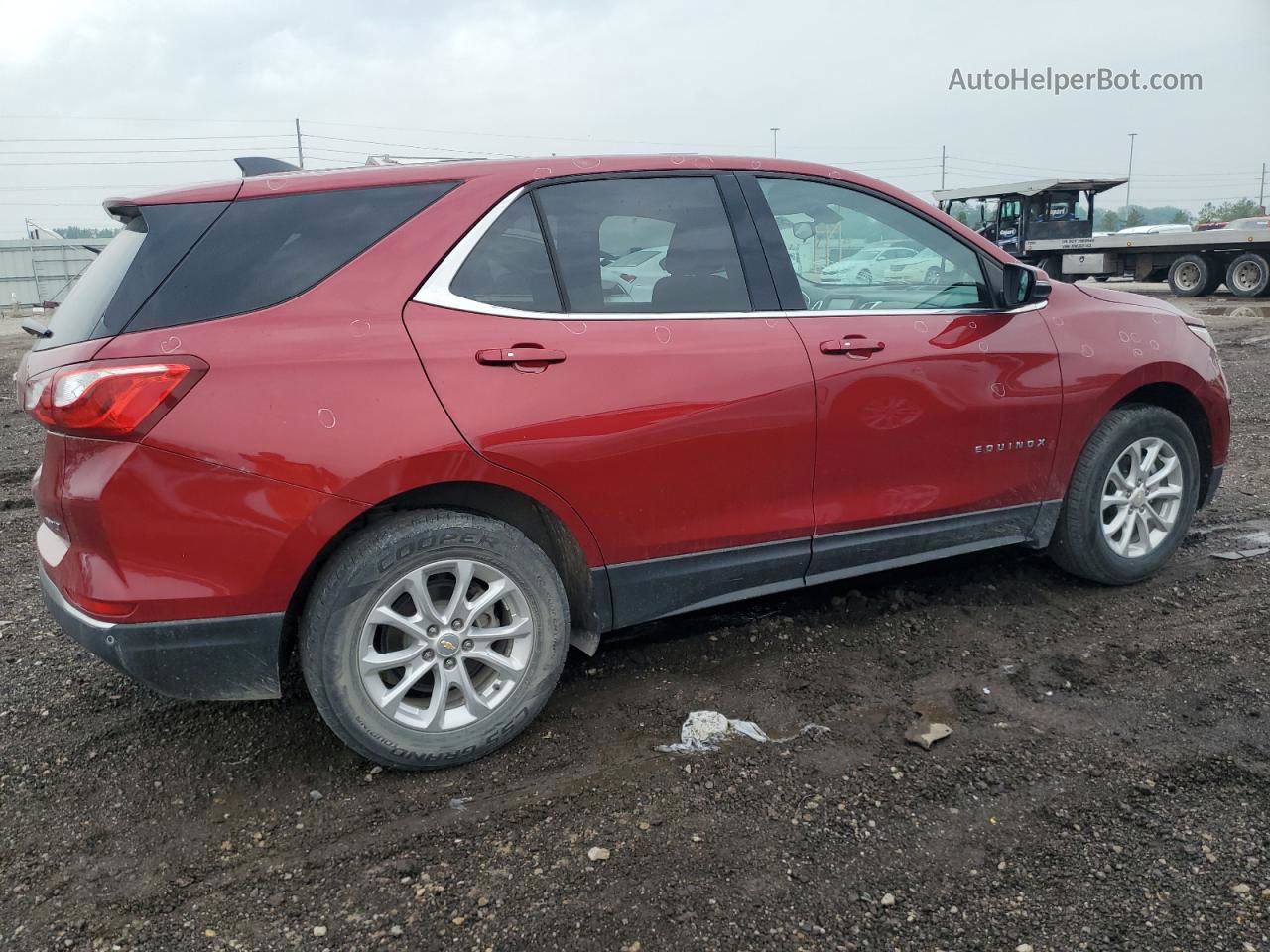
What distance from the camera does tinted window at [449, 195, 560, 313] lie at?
285 cm

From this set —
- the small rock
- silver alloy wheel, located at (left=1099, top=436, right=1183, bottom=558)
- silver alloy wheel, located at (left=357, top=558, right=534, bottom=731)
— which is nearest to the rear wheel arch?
silver alloy wheel, located at (left=357, top=558, right=534, bottom=731)

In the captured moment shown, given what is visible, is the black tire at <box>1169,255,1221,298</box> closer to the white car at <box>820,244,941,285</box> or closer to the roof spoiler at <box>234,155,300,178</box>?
the white car at <box>820,244,941,285</box>

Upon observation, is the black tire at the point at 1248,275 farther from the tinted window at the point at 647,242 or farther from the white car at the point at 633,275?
the white car at the point at 633,275

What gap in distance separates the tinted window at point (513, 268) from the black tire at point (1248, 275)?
2135 cm

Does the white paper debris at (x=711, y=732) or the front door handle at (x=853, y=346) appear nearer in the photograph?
the white paper debris at (x=711, y=732)

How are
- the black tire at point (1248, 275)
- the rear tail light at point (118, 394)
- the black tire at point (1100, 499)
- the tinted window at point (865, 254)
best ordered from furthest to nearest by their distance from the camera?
1. the black tire at point (1248, 275)
2. the black tire at point (1100, 499)
3. the tinted window at point (865, 254)
4. the rear tail light at point (118, 394)

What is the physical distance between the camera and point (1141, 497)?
416 centimetres

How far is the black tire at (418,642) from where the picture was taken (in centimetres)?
266

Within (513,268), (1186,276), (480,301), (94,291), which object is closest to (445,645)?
(480,301)

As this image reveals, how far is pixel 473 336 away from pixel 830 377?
3.98 ft

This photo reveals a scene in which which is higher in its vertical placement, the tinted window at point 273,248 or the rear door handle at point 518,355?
the tinted window at point 273,248

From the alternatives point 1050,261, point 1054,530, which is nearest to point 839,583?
point 1054,530

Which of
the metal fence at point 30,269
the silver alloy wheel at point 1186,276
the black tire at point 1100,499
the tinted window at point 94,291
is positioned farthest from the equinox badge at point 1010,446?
the metal fence at point 30,269

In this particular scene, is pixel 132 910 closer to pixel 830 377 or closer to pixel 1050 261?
pixel 830 377
